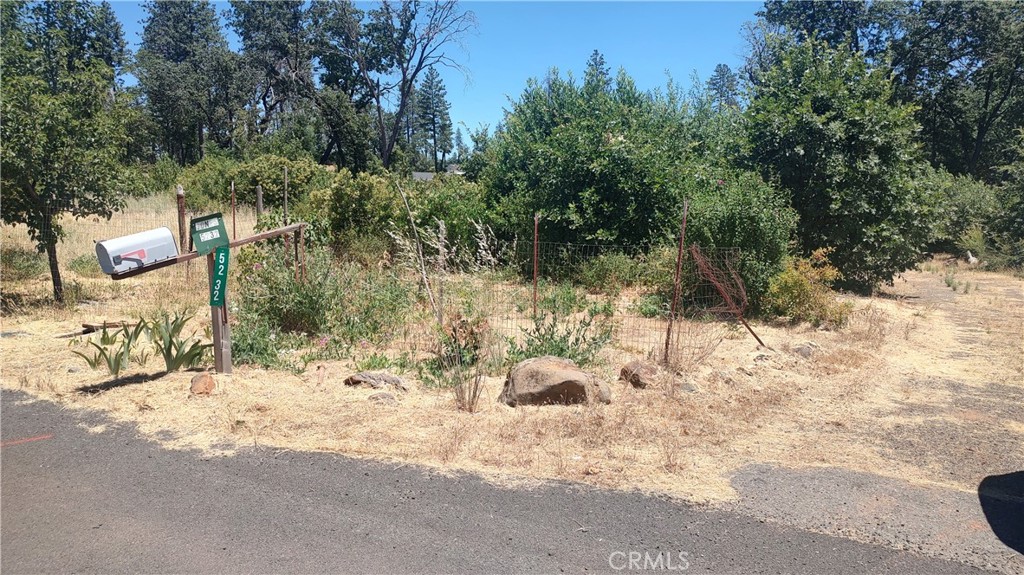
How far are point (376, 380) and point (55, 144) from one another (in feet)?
21.4

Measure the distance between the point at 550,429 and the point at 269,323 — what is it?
434cm

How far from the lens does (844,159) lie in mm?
12820

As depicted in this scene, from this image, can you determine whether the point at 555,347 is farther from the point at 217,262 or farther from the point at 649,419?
the point at 217,262

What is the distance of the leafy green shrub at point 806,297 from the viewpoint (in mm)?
10156

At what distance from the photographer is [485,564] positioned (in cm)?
359

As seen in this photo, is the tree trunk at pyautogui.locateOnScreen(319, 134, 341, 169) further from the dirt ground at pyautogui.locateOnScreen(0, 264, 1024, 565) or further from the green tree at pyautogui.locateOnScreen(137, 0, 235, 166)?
the dirt ground at pyautogui.locateOnScreen(0, 264, 1024, 565)

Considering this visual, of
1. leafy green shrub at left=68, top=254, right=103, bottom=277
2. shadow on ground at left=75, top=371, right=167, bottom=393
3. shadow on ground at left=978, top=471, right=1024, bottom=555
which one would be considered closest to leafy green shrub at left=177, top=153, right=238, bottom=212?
leafy green shrub at left=68, top=254, right=103, bottom=277

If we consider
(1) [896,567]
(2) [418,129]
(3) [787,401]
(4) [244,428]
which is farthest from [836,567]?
(2) [418,129]

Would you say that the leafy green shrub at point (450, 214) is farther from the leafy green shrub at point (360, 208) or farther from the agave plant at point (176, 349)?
the agave plant at point (176, 349)

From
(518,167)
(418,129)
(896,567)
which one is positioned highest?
(418,129)

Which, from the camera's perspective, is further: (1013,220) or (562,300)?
(1013,220)

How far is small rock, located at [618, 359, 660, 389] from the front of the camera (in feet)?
22.4

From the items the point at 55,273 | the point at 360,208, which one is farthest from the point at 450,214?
the point at 55,273

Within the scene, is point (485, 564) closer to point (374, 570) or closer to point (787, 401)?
point (374, 570)
